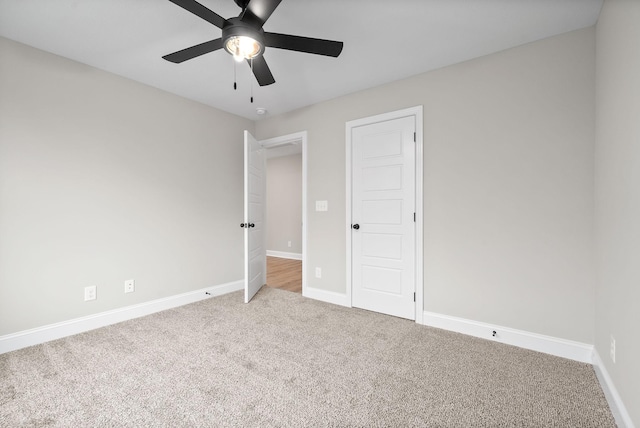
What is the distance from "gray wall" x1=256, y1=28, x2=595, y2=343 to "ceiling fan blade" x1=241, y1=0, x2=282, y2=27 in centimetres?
173

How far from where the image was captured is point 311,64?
8.55 ft

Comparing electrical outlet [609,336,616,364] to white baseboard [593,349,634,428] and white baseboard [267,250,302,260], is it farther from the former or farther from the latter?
white baseboard [267,250,302,260]

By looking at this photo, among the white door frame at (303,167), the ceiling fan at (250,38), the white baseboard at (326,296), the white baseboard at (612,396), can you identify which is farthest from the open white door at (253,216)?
the white baseboard at (612,396)

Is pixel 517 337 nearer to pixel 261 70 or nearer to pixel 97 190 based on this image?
pixel 261 70

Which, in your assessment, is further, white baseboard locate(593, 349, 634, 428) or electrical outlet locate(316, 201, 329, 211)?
electrical outlet locate(316, 201, 329, 211)

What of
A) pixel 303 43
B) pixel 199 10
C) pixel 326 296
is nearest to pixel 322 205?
pixel 326 296

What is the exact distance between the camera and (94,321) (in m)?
2.63

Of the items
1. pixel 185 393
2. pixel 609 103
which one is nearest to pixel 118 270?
pixel 185 393

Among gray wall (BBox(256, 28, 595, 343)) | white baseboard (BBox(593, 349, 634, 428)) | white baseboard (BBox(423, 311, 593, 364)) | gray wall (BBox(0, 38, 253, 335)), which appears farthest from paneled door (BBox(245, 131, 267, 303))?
white baseboard (BBox(593, 349, 634, 428))

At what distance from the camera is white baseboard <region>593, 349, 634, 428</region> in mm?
1391

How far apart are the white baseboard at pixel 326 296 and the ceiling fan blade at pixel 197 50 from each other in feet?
8.67

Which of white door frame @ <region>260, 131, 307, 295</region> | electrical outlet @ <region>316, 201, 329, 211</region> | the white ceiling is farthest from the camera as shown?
white door frame @ <region>260, 131, 307, 295</region>

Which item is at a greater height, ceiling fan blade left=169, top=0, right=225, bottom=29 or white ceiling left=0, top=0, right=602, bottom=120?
white ceiling left=0, top=0, right=602, bottom=120

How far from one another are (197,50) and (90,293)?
2.33 meters
